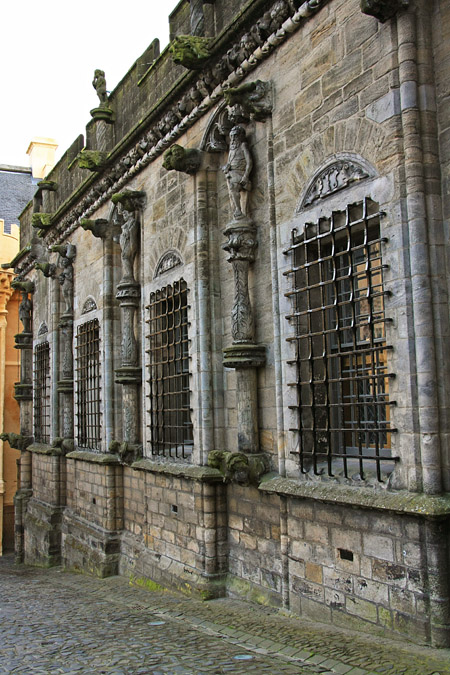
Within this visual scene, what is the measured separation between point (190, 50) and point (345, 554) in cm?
537

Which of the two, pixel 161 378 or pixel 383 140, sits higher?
pixel 383 140

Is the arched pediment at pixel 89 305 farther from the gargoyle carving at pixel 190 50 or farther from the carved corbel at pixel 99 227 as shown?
the gargoyle carving at pixel 190 50

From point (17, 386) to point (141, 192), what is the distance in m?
9.07

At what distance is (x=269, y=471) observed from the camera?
6676 millimetres

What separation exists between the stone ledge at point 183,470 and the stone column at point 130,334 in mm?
750

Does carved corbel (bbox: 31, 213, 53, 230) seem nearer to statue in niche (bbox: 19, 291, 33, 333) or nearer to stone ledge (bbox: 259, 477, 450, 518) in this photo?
statue in niche (bbox: 19, 291, 33, 333)

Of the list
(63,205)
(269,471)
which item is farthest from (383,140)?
(63,205)

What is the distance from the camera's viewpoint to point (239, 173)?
6.93 m

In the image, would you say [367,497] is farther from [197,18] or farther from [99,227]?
[99,227]

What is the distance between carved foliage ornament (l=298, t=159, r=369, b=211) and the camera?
17.8ft

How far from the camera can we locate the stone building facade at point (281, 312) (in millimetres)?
4832

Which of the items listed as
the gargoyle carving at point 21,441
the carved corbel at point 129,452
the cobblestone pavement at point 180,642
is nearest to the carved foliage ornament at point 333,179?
the cobblestone pavement at point 180,642

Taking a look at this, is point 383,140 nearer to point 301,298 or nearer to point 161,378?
point 301,298

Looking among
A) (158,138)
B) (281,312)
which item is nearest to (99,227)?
(158,138)
